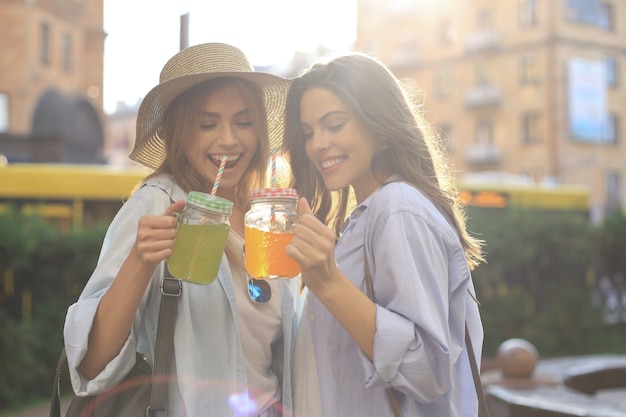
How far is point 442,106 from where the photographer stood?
140 feet

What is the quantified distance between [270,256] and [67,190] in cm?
1103

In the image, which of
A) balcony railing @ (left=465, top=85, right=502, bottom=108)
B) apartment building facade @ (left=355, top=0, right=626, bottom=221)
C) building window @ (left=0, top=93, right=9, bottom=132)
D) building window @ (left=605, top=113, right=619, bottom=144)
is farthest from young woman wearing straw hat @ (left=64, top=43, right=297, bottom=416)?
building window @ (left=605, top=113, right=619, bottom=144)

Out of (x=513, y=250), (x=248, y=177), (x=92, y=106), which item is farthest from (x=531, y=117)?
(x=248, y=177)

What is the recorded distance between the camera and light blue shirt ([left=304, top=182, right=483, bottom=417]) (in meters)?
2.06

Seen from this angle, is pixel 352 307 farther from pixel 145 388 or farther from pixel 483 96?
pixel 483 96

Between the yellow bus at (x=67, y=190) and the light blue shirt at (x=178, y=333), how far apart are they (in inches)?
402

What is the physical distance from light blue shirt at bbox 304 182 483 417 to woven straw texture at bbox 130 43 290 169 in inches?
24.7

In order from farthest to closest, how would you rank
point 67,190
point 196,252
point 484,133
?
point 484,133 < point 67,190 < point 196,252

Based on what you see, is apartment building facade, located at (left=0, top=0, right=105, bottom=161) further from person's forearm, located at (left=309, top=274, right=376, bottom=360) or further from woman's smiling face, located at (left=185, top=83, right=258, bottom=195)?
person's forearm, located at (left=309, top=274, right=376, bottom=360)

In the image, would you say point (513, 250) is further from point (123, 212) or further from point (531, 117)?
point (531, 117)

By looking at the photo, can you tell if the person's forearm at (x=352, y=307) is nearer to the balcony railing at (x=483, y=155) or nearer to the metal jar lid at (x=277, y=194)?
the metal jar lid at (x=277, y=194)

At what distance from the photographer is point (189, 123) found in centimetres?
259

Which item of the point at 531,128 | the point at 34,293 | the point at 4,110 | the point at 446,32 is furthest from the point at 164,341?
the point at 446,32

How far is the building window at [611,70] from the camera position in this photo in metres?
38.8
